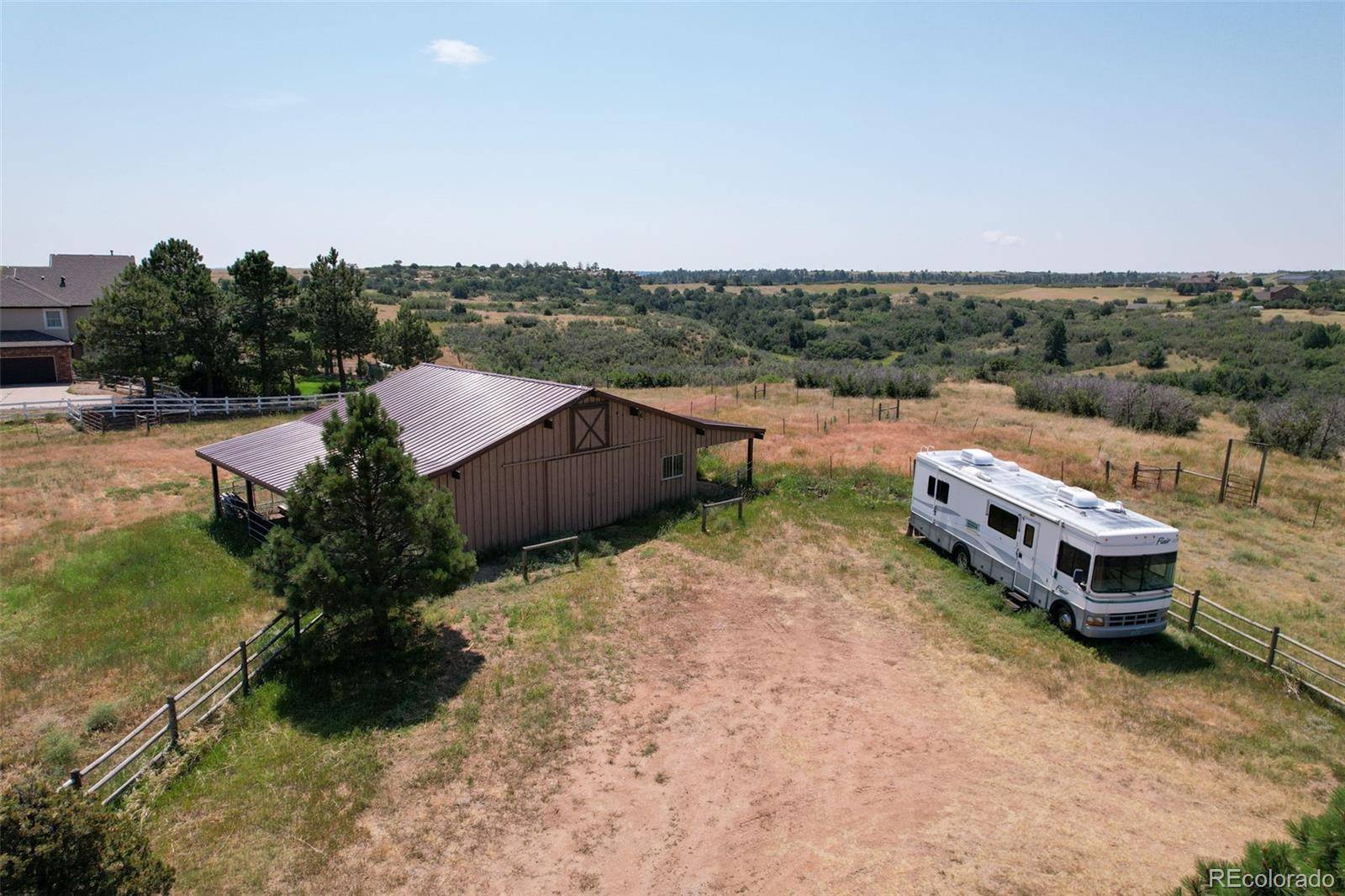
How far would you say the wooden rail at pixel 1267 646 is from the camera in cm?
1298

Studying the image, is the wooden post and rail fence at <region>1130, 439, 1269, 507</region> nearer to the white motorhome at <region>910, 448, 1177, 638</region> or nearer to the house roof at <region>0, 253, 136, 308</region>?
the white motorhome at <region>910, 448, 1177, 638</region>

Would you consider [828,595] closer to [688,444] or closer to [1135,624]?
[1135,624]

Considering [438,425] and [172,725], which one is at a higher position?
[438,425]

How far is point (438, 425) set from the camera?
67.2ft

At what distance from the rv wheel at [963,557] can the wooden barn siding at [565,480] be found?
8.48 metres

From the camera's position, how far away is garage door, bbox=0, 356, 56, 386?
4319cm

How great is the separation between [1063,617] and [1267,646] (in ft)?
11.9

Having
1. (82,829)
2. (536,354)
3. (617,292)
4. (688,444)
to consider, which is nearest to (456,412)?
(688,444)

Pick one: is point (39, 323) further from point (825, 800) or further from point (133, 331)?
point (825, 800)

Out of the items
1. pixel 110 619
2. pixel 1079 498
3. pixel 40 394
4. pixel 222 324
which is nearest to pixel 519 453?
pixel 110 619

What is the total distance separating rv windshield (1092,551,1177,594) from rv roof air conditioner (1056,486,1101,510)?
1.47 meters

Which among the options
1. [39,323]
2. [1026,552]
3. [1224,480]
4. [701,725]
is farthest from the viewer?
[39,323]

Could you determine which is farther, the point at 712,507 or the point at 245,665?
the point at 712,507

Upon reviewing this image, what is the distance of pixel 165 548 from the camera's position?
1856 cm
